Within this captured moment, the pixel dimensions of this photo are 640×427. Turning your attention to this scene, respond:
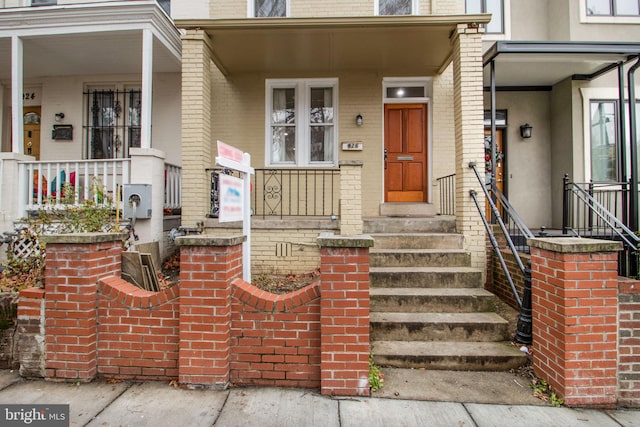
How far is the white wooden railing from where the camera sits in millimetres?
5375

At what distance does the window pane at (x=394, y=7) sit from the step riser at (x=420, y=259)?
17.3 ft

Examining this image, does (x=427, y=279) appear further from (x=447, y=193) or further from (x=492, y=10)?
(x=492, y=10)

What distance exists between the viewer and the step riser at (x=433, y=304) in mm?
3600

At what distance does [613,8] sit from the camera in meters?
6.96

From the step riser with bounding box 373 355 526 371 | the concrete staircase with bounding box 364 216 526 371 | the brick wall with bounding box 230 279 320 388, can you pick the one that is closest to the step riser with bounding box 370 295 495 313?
the concrete staircase with bounding box 364 216 526 371

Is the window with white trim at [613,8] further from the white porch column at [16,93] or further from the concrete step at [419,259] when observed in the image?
the white porch column at [16,93]

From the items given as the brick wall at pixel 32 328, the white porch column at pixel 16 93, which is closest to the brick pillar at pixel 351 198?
the brick wall at pixel 32 328

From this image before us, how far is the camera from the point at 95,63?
688cm

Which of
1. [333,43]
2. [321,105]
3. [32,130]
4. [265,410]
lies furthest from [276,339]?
[32,130]

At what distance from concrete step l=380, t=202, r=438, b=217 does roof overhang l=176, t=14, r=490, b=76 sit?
260 cm

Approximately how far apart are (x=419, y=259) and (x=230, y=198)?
2.48 metres

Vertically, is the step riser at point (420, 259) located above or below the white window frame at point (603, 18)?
below

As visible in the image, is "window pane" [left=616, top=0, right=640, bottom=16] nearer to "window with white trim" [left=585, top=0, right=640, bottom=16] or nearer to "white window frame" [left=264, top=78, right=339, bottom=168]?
"window with white trim" [left=585, top=0, right=640, bottom=16]

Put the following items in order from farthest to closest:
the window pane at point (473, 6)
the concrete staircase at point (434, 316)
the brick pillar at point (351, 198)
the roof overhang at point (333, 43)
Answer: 1. the window pane at point (473, 6)
2. the roof overhang at point (333, 43)
3. the brick pillar at point (351, 198)
4. the concrete staircase at point (434, 316)
